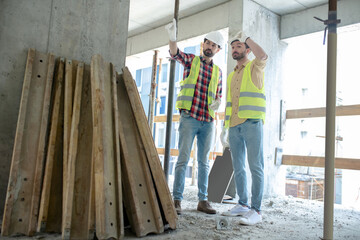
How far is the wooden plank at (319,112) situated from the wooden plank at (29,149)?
14.4 feet

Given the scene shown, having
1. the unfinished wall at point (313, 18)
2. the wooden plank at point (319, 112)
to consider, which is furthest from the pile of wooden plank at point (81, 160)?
the unfinished wall at point (313, 18)

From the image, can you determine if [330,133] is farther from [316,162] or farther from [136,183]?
[316,162]

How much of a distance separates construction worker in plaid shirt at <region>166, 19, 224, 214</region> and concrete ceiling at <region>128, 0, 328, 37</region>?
2.24 m

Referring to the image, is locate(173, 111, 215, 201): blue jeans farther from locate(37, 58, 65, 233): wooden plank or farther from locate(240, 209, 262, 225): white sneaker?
locate(37, 58, 65, 233): wooden plank

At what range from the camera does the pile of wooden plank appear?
2.33 metres

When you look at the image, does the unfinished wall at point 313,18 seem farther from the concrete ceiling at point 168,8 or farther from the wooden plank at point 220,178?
the wooden plank at point 220,178

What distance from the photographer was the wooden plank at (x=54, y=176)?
243cm

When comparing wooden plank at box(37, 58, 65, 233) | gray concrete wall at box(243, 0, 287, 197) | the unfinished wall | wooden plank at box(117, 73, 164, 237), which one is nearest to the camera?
wooden plank at box(37, 58, 65, 233)

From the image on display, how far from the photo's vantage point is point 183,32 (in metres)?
6.60

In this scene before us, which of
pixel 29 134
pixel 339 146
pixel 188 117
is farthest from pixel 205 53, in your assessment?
pixel 339 146

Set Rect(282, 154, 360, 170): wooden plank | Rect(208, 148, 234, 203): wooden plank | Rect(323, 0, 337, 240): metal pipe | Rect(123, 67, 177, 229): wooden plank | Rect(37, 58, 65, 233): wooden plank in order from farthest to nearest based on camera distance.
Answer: Rect(282, 154, 360, 170): wooden plank < Rect(208, 148, 234, 203): wooden plank < Rect(123, 67, 177, 229): wooden plank < Rect(37, 58, 65, 233): wooden plank < Rect(323, 0, 337, 240): metal pipe

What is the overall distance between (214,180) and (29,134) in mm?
2866

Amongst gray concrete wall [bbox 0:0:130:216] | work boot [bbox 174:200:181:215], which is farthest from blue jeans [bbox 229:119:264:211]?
gray concrete wall [bbox 0:0:130:216]

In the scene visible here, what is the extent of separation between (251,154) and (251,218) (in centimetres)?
65
